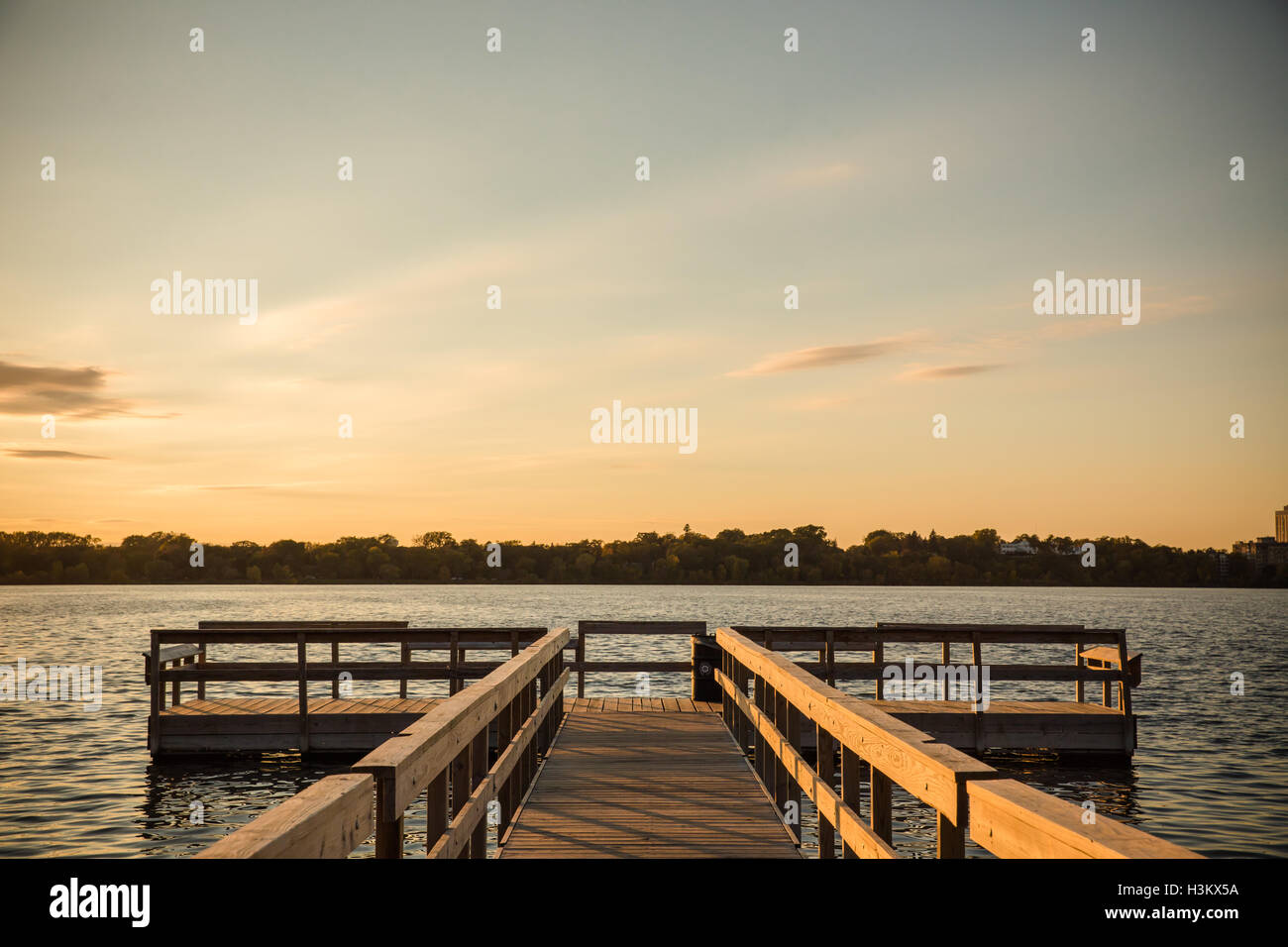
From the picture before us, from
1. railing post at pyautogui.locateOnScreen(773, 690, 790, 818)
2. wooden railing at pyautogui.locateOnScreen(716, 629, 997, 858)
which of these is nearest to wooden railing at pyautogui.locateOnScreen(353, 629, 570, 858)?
wooden railing at pyautogui.locateOnScreen(716, 629, 997, 858)

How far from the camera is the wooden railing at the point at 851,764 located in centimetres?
303

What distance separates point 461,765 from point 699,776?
13.4 feet

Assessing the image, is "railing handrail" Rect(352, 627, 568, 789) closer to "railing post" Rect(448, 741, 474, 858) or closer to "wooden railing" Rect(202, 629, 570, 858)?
"wooden railing" Rect(202, 629, 570, 858)

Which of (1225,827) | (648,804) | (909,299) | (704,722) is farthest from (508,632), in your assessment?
(909,299)

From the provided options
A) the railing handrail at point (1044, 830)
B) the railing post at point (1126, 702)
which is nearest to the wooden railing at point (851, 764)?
the railing handrail at point (1044, 830)

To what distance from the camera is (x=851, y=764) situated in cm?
457

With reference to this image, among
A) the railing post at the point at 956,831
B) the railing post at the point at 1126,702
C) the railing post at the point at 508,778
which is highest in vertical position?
the railing post at the point at 956,831

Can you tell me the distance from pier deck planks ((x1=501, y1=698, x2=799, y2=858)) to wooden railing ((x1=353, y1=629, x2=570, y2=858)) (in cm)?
31

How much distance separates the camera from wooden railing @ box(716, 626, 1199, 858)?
223 centimetres

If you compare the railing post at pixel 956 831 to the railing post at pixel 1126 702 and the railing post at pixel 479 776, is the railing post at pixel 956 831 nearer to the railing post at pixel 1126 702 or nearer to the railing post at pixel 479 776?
the railing post at pixel 479 776
